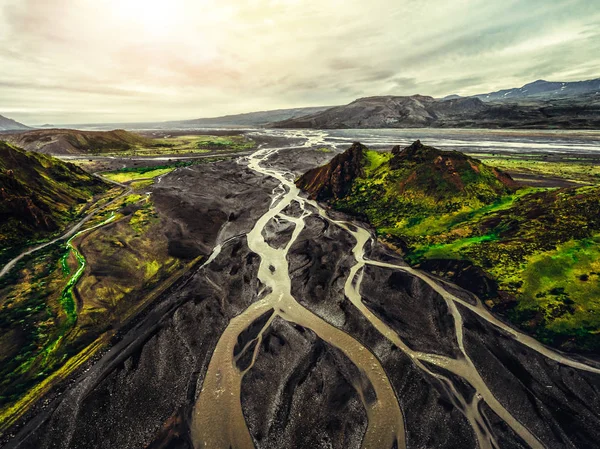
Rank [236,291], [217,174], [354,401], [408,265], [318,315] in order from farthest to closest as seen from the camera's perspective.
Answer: [217,174] → [408,265] → [236,291] → [318,315] → [354,401]

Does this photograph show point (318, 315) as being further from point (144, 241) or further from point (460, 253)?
point (144, 241)

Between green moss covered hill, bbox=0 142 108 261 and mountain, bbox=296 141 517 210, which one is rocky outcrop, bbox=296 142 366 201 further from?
green moss covered hill, bbox=0 142 108 261

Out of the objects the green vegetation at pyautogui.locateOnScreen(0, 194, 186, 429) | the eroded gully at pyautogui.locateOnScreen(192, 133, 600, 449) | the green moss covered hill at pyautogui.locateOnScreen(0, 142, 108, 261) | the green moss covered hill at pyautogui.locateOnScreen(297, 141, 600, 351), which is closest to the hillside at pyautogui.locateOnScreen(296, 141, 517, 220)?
the green moss covered hill at pyautogui.locateOnScreen(297, 141, 600, 351)

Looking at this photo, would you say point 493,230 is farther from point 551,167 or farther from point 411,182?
point 551,167

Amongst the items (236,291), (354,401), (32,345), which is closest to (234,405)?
(354,401)

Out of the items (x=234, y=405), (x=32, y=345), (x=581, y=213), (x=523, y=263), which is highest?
(x=581, y=213)

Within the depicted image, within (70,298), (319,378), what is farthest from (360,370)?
(70,298)

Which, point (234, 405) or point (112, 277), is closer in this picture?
point (234, 405)

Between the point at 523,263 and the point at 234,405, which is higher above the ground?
the point at 523,263
